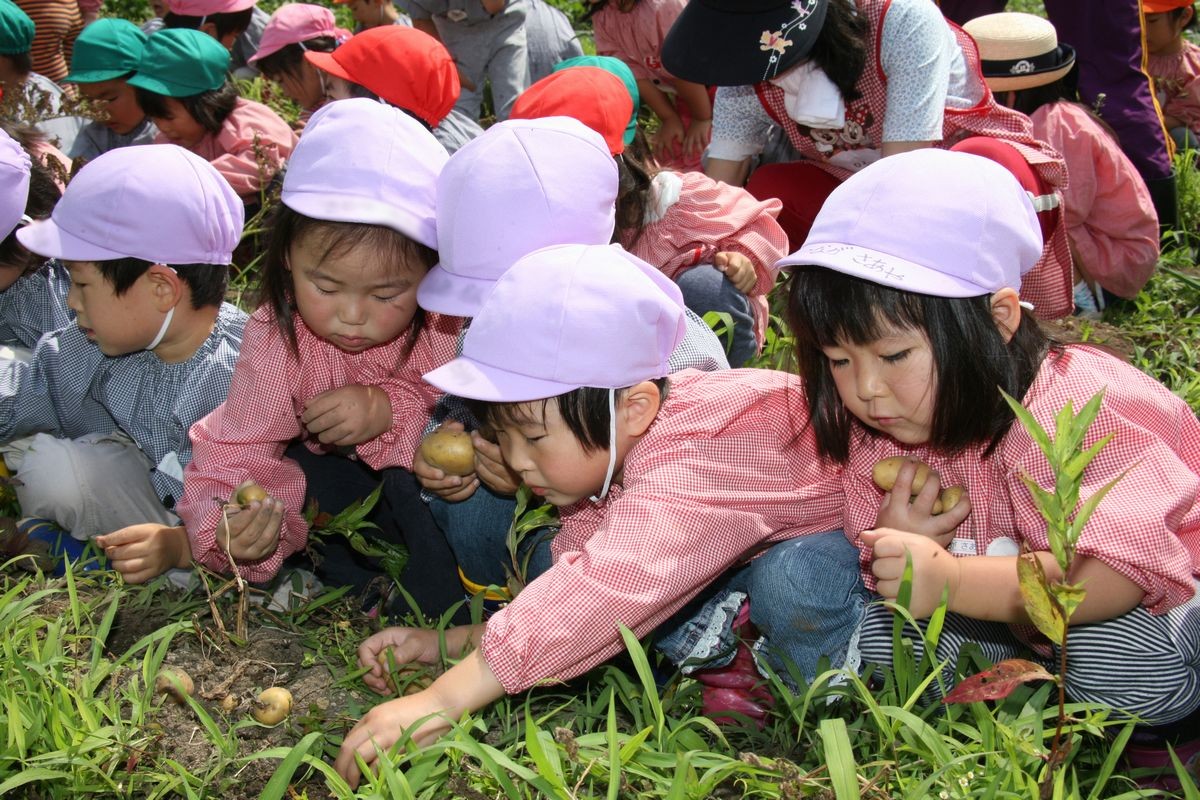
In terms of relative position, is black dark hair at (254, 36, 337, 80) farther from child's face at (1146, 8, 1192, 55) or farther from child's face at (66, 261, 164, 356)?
child's face at (1146, 8, 1192, 55)

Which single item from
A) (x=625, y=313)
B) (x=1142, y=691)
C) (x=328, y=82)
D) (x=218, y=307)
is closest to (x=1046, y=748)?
(x=1142, y=691)

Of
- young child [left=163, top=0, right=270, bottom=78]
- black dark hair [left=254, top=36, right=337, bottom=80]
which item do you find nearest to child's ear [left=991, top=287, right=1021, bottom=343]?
black dark hair [left=254, top=36, right=337, bottom=80]

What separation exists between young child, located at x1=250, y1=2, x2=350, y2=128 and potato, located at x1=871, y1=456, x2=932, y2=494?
3326 mm

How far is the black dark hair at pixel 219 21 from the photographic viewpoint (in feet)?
17.0

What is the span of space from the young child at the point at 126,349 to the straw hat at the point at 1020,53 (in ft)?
7.43

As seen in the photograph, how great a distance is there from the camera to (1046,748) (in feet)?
5.69

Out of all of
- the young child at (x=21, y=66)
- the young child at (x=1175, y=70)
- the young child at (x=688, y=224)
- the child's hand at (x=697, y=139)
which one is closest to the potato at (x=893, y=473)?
the young child at (x=688, y=224)

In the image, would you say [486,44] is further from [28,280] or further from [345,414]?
[345,414]

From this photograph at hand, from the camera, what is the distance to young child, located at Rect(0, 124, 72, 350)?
9.29 ft

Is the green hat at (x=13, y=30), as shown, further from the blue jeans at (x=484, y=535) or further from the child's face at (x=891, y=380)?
the child's face at (x=891, y=380)

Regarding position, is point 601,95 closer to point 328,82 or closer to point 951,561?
point 951,561

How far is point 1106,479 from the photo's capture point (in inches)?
65.9

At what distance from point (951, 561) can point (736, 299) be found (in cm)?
135

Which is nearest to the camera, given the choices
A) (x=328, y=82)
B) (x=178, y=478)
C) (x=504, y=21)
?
(x=178, y=478)
